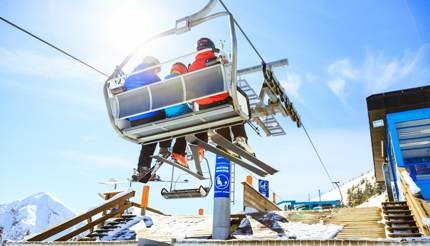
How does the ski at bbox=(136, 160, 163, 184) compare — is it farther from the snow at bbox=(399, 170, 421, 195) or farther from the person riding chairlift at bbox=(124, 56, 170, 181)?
the snow at bbox=(399, 170, 421, 195)

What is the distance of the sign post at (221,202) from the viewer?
760 cm

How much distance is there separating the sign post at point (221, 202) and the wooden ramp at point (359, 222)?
222 centimetres

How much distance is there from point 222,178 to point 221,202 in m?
0.72

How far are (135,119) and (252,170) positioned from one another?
2.00m

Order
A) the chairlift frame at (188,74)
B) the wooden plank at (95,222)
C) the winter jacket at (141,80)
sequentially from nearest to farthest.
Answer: the chairlift frame at (188,74)
the winter jacket at (141,80)
the wooden plank at (95,222)

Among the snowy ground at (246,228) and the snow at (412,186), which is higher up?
the snow at (412,186)

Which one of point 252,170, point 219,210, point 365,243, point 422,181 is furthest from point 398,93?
point 365,243

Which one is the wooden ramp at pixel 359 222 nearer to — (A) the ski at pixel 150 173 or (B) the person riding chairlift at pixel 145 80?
(A) the ski at pixel 150 173

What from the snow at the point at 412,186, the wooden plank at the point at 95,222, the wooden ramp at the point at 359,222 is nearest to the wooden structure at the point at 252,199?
the wooden ramp at the point at 359,222

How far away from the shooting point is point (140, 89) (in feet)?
15.5

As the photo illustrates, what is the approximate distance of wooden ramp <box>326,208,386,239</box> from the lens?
632cm

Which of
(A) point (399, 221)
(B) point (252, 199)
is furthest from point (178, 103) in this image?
(B) point (252, 199)

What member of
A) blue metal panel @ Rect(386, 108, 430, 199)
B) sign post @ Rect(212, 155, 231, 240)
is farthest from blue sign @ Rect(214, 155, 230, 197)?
blue metal panel @ Rect(386, 108, 430, 199)

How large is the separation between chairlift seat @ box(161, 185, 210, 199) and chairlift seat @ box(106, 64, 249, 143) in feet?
6.93
